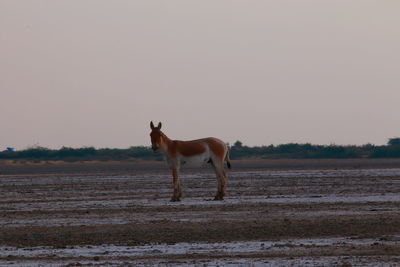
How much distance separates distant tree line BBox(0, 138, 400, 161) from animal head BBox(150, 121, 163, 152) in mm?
56867

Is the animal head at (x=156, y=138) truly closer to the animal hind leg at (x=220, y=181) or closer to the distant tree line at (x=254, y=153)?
the animal hind leg at (x=220, y=181)

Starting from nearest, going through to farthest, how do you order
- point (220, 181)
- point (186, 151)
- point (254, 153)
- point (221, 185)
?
point (221, 185) < point (220, 181) < point (186, 151) < point (254, 153)

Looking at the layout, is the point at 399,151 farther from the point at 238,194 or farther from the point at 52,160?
the point at 238,194

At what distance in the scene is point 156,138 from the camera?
27453 mm

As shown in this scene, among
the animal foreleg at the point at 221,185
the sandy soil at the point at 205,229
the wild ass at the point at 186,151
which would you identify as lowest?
the sandy soil at the point at 205,229

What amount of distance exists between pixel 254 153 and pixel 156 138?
63276 mm

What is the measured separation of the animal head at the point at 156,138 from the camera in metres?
27.4

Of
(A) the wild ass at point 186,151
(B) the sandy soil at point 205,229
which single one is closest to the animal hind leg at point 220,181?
(A) the wild ass at point 186,151

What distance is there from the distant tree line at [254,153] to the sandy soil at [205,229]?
181ft

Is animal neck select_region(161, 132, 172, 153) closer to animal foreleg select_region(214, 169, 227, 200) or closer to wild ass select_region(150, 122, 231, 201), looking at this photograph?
wild ass select_region(150, 122, 231, 201)

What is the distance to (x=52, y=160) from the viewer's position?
87.6 m

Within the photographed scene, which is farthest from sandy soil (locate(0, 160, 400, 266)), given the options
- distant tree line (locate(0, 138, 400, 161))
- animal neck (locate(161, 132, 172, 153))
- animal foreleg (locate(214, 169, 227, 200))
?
distant tree line (locate(0, 138, 400, 161))

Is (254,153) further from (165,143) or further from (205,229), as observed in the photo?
(205,229)

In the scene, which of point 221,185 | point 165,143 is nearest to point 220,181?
point 221,185
